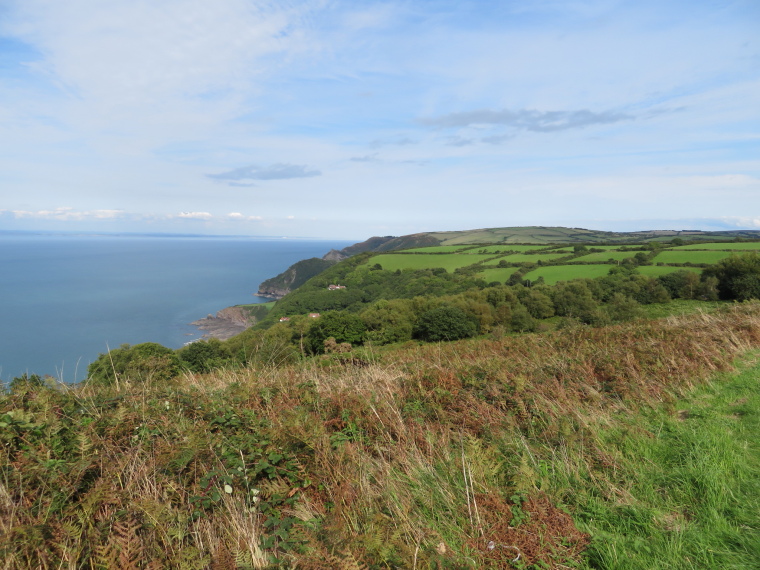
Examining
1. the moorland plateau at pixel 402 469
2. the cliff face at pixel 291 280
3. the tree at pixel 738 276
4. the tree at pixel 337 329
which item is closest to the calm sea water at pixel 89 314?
the cliff face at pixel 291 280

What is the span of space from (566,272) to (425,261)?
45097 mm

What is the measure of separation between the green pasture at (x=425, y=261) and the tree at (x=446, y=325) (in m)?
47.5

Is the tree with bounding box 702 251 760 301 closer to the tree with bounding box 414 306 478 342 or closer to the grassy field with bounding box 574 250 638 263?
the grassy field with bounding box 574 250 638 263

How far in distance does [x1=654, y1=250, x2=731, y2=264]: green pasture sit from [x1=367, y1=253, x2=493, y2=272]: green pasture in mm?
38058

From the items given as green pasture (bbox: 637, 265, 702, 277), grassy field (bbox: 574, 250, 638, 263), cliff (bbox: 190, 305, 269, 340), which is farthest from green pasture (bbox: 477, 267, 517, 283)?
cliff (bbox: 190, 305, 269, 340)

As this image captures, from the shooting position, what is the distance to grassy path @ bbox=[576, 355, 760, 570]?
2721mm

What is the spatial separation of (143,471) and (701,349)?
915 cm

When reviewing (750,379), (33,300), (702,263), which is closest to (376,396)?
(750,379)

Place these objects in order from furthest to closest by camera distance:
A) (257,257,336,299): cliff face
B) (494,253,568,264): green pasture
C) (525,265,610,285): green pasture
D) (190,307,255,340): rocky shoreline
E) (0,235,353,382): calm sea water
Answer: (257,257,336,299): cliff face < (190,307,255,340): rocky shoreline < (0,235,353,382): calm sea water < (494,253,568,264): green pasture < (525,265,610,285): green pasture

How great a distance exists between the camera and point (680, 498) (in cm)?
332

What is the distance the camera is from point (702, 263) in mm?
61469

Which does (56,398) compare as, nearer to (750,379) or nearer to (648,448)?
(648,448)

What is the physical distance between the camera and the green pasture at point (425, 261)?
101000 mm

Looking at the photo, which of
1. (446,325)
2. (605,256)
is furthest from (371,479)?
(605,256)
